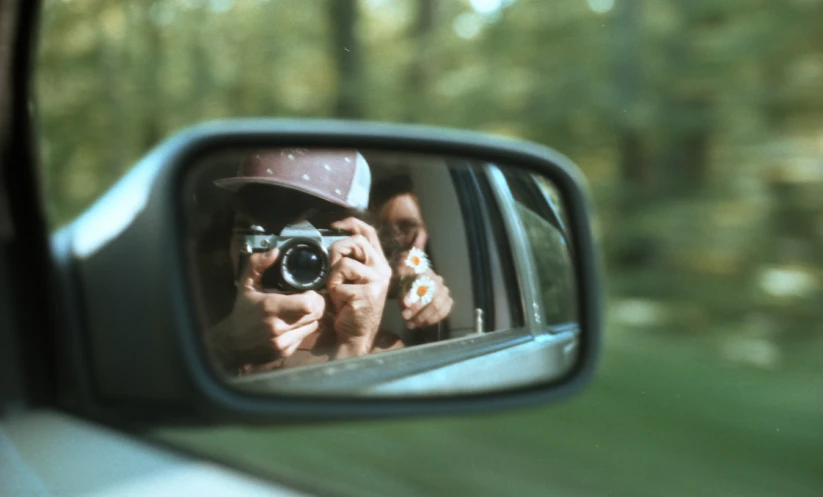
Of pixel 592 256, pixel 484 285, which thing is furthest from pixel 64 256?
pixel 592 256

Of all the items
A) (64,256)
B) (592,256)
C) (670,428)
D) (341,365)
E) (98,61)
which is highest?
(98,61)

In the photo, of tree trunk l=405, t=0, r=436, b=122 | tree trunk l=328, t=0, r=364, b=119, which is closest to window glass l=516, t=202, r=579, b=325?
tree trunk l=405, t=0, r=436, b=122

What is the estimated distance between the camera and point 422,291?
1.86m

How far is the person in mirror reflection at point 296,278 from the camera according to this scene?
1662mm

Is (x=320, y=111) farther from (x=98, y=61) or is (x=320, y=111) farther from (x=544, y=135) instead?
(x=544, y=135)

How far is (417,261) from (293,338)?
1.07ft

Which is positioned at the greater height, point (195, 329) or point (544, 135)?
point (544, 135)

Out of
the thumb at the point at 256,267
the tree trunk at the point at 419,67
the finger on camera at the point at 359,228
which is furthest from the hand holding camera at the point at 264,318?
the tree trunk at the point at 419,67

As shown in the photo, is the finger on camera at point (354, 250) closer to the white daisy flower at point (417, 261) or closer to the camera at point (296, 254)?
the camera at point (296, 254)

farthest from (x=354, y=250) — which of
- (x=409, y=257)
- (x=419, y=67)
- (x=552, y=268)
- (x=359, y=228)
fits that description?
(x=419, y=67)

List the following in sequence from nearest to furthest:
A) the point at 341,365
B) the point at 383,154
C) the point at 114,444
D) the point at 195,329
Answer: the point at 195,329 → the point at 341,365 → the point at 383,154 → the point at 114,444

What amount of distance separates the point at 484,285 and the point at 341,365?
448 mm

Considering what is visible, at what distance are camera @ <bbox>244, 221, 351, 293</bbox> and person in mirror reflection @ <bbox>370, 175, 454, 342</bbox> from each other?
0.14 metres

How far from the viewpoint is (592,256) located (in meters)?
1.98
